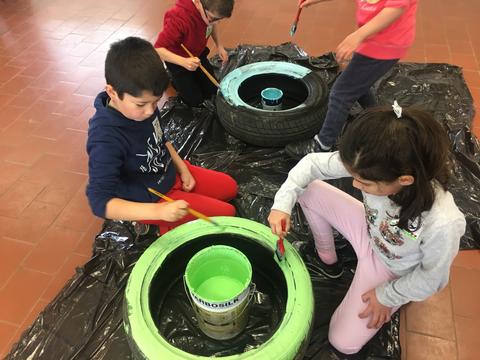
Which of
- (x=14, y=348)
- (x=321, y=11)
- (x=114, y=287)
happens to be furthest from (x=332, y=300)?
(x=321, y=11)

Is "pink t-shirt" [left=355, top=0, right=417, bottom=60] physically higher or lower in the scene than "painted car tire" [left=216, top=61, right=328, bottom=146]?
higher

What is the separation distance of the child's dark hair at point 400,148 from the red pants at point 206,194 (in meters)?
0.79

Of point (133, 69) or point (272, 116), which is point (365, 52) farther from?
point (133, 69)

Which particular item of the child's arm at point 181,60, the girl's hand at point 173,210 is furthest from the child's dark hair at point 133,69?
the child's arm at point 181,60

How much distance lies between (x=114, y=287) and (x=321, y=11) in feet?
9.65

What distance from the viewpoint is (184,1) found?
80.5 inches

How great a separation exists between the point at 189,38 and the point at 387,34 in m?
1.02

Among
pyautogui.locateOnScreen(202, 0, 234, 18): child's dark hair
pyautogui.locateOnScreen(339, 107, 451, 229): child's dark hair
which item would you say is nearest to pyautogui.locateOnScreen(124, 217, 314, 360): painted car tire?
pyautogui.locateOnScreen(339, 107, 451, 229): child's dark hair

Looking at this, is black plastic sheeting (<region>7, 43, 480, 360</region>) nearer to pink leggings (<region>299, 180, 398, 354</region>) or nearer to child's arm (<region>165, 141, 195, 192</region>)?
pink leggings (<region>299, 180, 398, 354</region>)

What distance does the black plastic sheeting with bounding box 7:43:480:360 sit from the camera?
55.2 inches

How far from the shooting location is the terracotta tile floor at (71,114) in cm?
151

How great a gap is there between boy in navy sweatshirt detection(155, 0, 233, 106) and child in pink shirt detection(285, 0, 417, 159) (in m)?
0.49

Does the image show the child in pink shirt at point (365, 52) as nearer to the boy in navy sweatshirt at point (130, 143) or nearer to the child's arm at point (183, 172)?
the child's arm at point (183, 172)

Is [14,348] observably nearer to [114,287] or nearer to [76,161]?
[114,287]
